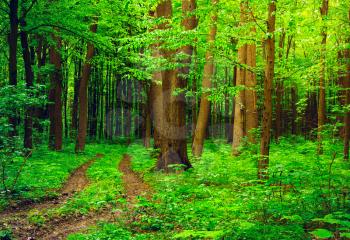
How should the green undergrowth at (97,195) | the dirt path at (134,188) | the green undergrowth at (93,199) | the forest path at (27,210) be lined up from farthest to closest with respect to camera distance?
1. the dirt path at (134,188)
2. the green undergrowth at (97,195)
3. the green undergrowth at (93,199)
4. the forest path at (27,210)

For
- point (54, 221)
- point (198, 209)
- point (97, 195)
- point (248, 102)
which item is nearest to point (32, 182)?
point (97, 195)

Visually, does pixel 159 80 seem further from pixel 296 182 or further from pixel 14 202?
pixel 296 182

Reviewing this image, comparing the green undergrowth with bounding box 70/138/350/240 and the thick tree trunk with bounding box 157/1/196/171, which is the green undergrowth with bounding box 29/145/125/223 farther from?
the thick tree trunk with bounding box 157/1/196/171

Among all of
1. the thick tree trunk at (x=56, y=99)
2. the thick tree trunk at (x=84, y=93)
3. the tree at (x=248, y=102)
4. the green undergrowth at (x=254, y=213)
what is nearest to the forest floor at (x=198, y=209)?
the green undergrowth at (x=254, y=213)

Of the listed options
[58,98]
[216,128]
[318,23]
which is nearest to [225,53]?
[318,23]

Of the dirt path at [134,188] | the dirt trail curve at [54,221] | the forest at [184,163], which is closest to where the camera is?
the forest at [184,163]

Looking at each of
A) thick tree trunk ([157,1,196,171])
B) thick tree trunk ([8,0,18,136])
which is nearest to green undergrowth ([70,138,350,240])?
thick tree trunk ([157,1,196,171])

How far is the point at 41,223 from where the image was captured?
7.32m

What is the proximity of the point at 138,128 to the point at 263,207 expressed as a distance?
39.5 m

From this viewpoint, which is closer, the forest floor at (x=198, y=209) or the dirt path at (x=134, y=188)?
the forest floor at (x=198, y=209)

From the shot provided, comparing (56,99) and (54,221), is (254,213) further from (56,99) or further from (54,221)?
(56,99)

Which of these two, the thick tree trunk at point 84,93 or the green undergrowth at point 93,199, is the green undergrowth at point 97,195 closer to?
the green undergrowth at point 93,199

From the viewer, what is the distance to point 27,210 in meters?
8.48

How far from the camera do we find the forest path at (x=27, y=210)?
22.3 feet
